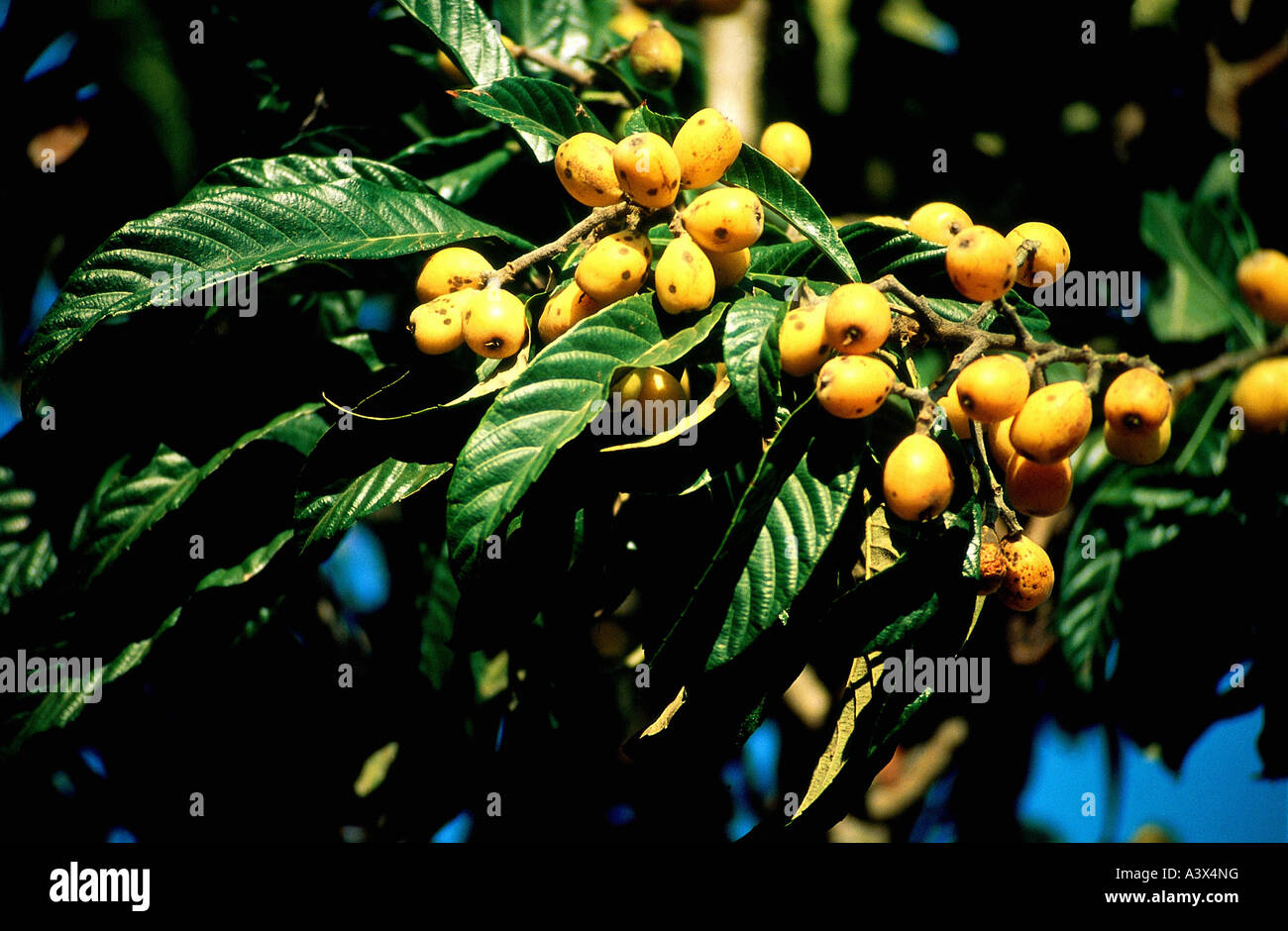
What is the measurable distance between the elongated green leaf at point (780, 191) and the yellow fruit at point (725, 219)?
7 cm

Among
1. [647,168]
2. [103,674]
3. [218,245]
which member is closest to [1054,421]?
[647,168]

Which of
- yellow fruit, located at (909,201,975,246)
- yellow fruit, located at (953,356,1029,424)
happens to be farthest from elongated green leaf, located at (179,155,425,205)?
yellow fruit, located at (953,356,1029,424)

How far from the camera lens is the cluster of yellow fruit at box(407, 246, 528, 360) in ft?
3.22

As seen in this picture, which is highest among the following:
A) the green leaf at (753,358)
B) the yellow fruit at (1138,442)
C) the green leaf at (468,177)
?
the green leaf at (468,177)

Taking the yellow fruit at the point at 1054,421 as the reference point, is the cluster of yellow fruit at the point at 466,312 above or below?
above

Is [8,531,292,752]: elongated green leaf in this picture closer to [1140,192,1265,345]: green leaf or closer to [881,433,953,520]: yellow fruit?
[881,433,953,520]: yellow fruit

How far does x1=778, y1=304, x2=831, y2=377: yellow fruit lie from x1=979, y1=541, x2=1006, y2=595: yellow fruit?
11.4 inches

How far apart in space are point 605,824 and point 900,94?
189cm

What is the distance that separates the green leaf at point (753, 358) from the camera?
3.00 feet

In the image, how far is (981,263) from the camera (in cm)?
95

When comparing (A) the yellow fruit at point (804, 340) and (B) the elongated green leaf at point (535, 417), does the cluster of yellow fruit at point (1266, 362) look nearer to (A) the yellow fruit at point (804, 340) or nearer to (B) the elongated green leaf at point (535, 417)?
(A) the yellow fruit at point (804, 340)

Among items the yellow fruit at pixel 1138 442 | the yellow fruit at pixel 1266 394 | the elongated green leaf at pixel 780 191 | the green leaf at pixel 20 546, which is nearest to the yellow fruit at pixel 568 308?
the elongated green leaf at pixel 780 191
